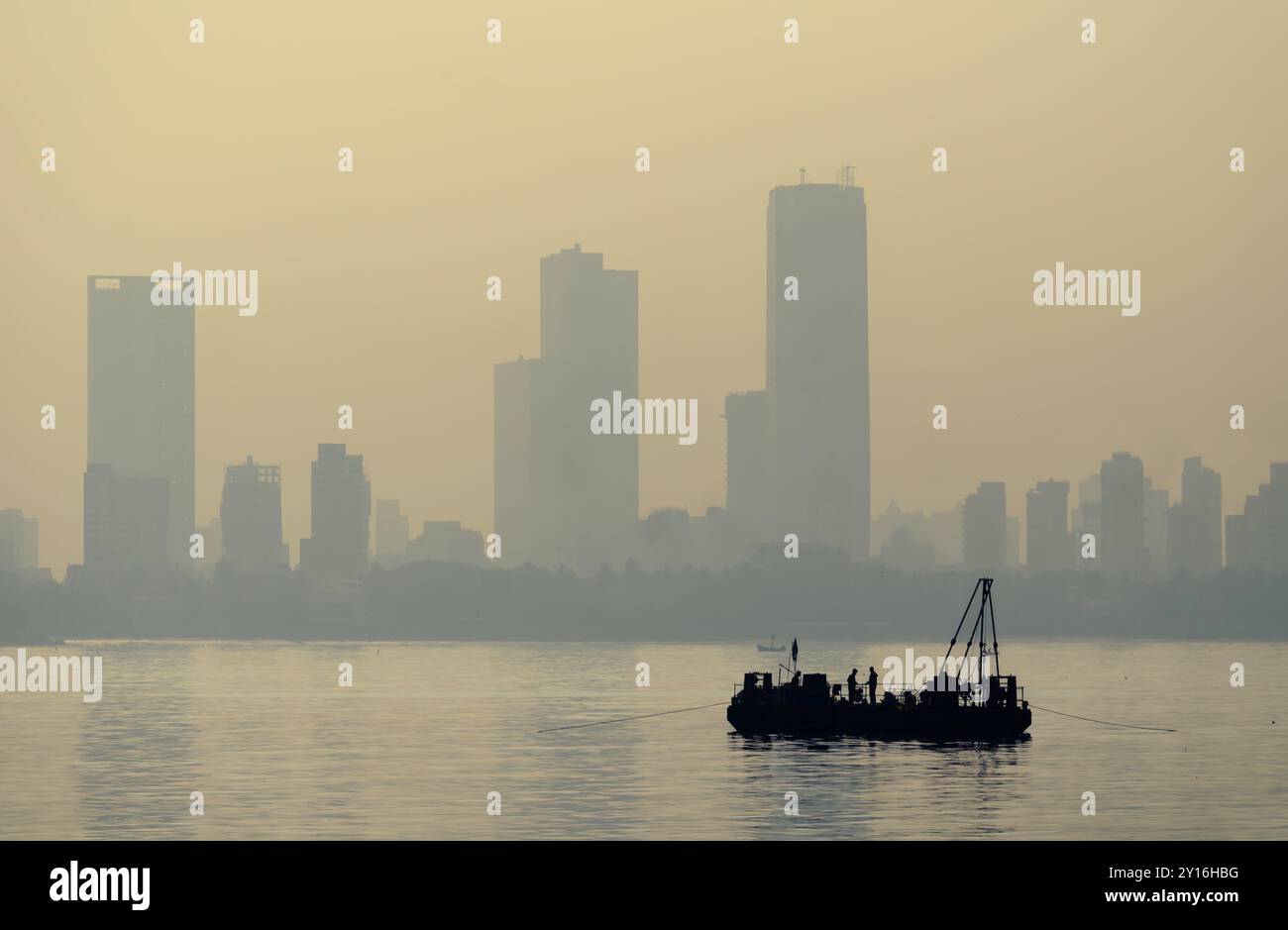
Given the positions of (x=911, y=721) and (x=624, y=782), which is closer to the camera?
(x=624, y=782)

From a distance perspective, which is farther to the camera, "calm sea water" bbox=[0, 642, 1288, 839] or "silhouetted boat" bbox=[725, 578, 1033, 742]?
"silhouetted boat" bbox=[725, 578, 1033, 742]

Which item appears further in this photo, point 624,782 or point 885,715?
point 885,715

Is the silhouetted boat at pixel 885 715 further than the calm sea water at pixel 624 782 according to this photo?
Yes

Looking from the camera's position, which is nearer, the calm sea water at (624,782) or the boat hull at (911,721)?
the calm sea water at (624,782)

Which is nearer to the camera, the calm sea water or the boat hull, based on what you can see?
the calm sea water

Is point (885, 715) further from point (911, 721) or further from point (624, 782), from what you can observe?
point (624, 782)

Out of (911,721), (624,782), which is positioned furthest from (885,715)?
(624,782)
